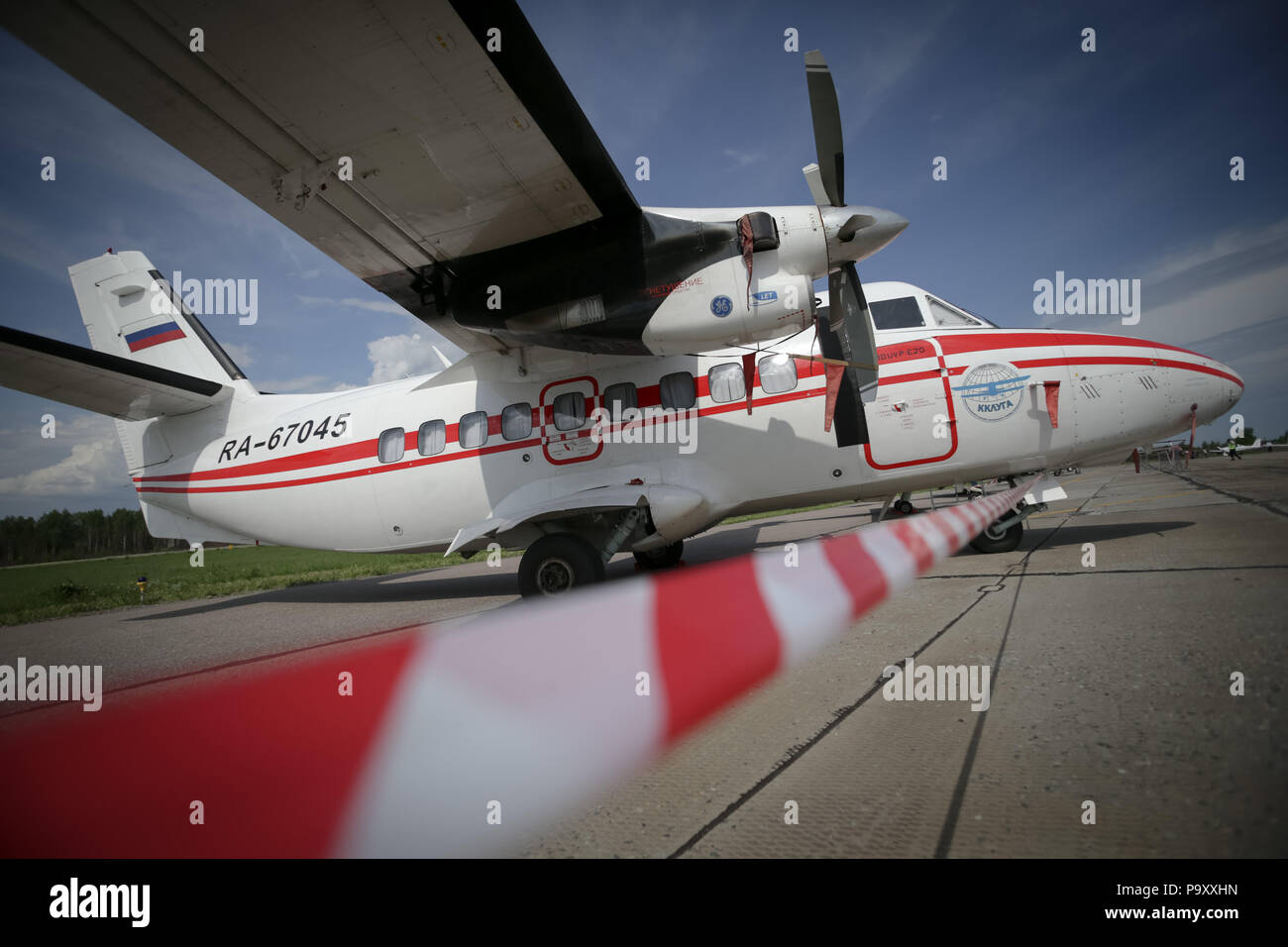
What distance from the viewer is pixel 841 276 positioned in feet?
18.1

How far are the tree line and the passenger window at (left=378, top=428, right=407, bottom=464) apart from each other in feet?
213

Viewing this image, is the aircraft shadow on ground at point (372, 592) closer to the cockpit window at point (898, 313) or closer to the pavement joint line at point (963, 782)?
the cockpit window at point (898, 313)

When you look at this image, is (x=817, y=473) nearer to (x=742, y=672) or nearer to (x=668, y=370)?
(x=668, y=370)

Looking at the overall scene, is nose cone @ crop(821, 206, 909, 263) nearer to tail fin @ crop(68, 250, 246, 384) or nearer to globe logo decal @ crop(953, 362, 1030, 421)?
globe logo decal @ crop(953, 362, 1030, 421)

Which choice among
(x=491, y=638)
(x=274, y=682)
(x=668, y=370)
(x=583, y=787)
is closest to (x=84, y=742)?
(x=274, y=682)

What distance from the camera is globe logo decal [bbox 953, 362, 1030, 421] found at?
5.77m

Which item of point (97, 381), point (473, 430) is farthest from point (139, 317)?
point (473, 430)

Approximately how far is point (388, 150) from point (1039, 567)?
6.40 metres

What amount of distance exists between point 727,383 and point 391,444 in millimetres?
4202

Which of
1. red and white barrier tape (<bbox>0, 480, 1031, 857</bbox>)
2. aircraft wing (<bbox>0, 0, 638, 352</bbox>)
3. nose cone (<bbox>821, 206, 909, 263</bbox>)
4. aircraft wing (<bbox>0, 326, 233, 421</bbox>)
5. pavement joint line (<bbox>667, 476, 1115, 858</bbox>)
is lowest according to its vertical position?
pavement joint line (<bbox>667, 476, 1115, 858</bbox>)

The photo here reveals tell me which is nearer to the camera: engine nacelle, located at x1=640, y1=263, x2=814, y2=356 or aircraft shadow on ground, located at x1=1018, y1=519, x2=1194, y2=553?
engine nacelle, located at x1=640, y1=263, x2=814, y2=356

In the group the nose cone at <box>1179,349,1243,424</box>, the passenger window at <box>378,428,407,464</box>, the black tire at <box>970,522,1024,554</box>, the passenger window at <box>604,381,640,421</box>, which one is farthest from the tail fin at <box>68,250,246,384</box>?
the nose cone at <box>1179,349,1243,424</box>

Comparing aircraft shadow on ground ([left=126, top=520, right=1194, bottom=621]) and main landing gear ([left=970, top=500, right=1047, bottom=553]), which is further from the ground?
main landing gear ([left=970, top=500, right=1047, bottom=553])

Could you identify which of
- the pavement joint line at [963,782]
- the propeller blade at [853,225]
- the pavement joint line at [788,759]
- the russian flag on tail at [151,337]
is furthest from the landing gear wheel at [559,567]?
the russian flag on tail at [151,337]
